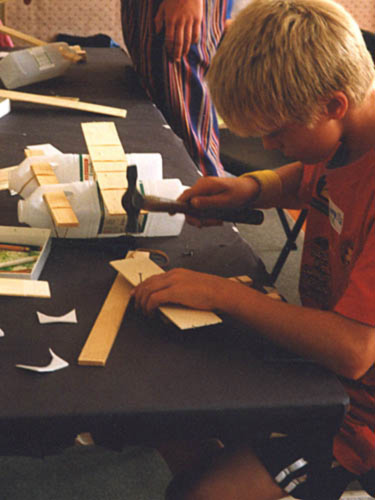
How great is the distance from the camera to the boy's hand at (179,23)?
5.96 ft

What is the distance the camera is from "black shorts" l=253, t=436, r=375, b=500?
3.18 feet

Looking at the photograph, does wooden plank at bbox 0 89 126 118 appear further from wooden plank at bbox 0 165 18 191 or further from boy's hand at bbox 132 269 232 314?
boy's hand at bbox 132 269 232 314

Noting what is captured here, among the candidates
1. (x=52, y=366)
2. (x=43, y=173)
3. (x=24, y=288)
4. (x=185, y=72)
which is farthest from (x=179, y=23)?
(x=52, y=366)

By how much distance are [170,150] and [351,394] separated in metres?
0.85

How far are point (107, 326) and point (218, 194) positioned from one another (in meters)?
0.50

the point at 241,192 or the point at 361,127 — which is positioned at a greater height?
the point at 361,127

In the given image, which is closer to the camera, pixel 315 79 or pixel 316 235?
pixel 315 79

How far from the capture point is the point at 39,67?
218 centimetres

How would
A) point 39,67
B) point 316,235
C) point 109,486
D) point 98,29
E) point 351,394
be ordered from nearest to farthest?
point 351,394
point 316,235
point 109,486
point 39,67
point 98,29

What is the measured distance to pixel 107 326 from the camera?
916 millimetres

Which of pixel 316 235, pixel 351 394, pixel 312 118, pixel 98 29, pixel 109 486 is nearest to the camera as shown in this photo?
pixel 312 118

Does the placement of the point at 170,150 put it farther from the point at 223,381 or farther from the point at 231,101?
the point at 223,381

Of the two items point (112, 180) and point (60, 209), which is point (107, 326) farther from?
point (112, 180)

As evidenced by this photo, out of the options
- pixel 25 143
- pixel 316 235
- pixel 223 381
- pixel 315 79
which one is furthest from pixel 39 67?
pixel 223 381
